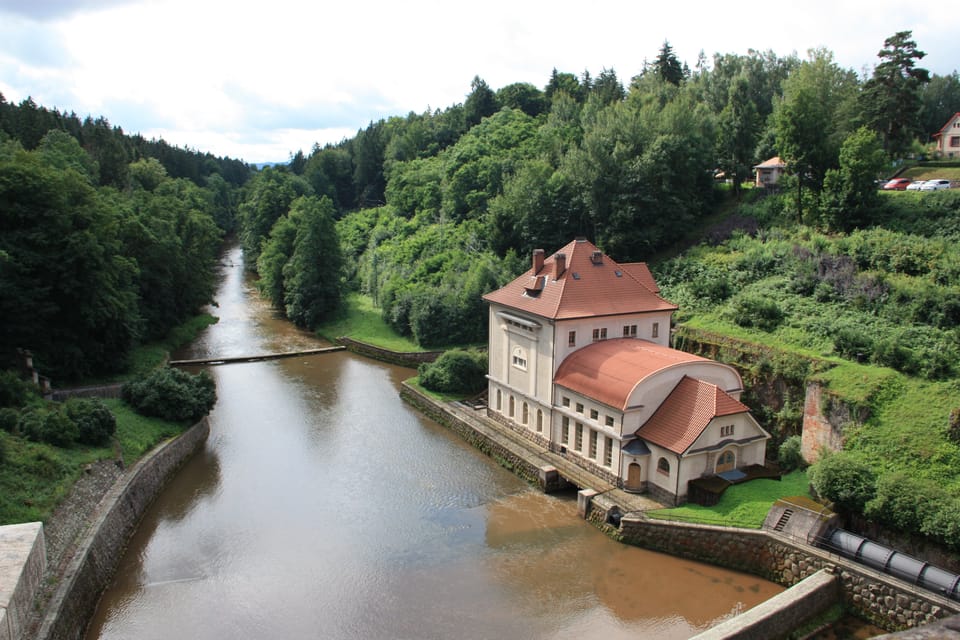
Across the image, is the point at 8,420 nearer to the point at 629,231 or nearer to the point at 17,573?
the point at 17,573

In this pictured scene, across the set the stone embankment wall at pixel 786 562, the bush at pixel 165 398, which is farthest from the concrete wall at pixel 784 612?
the bush at pixel 165 398

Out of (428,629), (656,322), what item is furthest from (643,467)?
(428,629)

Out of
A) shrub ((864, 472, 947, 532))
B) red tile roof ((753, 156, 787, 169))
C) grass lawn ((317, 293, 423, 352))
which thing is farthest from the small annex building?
red tile roof ((753, 156, 787, 169))

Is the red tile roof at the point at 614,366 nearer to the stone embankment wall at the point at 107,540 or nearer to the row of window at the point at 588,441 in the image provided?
the row of window at the point at 588,441

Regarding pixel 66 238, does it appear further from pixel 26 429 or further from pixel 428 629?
pixel 428 629

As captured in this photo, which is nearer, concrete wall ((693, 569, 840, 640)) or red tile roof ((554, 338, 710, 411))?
concrete wall ((693, 569, 840, 640))

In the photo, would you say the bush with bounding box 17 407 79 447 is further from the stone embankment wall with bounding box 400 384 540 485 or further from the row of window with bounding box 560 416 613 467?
the row of window with bounding box 560 416 613 467

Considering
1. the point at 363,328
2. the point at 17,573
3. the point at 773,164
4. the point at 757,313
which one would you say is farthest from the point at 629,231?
the point at 17,573
